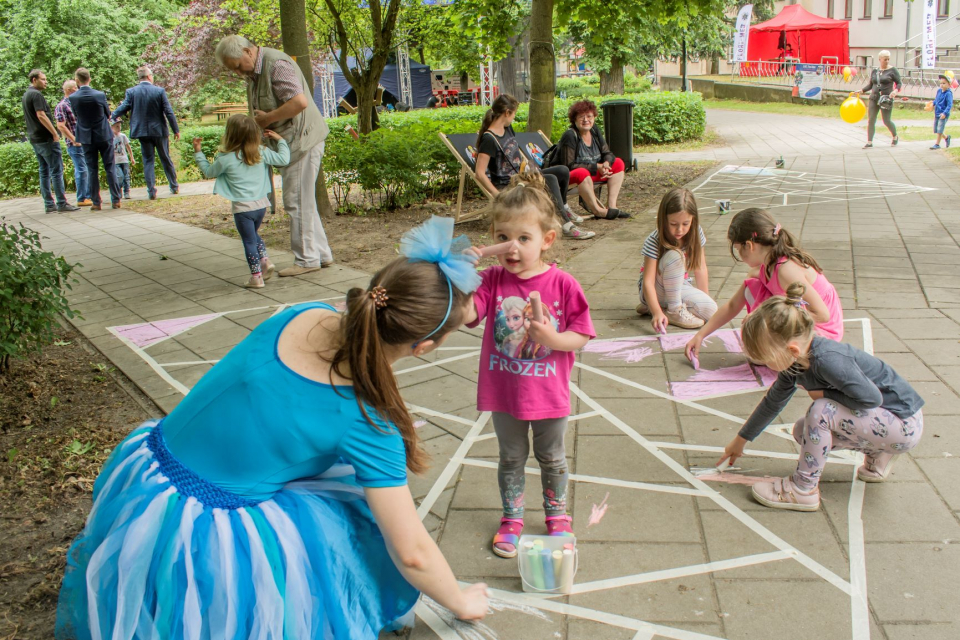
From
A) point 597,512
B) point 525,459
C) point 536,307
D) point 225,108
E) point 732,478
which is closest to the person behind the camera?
point 536,307

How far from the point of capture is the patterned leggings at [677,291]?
186 inches

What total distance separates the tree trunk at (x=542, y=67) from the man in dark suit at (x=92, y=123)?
5746 millimetres

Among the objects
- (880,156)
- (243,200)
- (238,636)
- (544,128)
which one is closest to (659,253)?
(243,200)

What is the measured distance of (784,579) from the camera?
7.88ft

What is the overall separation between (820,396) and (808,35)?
36.1m

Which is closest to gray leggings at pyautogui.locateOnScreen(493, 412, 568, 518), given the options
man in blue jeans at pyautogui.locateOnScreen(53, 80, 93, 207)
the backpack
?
the backpack

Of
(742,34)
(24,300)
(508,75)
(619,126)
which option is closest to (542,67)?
(619,126)

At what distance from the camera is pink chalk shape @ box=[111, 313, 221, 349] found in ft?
16.4

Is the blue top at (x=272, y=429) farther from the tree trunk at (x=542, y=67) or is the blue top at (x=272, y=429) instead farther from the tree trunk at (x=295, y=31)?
the tree trunk at (x=542, y=67)

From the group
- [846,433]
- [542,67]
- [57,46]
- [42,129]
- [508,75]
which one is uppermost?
[57,46]

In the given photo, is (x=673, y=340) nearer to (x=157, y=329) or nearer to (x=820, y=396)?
(x=820, y=396)

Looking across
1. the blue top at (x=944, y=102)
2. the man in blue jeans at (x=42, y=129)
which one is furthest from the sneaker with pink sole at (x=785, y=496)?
the blue top at (x=944, y=102)

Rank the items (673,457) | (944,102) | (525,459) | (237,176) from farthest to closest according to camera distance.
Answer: (944,102) < (237,176) < (673,457) < (525,459)

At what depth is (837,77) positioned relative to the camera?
2927 centimetres
